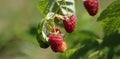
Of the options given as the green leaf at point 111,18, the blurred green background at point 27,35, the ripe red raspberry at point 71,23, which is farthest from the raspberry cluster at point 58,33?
the blurred green background at point 27,35

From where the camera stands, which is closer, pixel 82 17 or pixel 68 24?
pixel 68 24

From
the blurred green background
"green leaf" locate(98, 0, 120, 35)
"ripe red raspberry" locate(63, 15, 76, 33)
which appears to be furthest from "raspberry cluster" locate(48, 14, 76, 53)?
the blurred green background

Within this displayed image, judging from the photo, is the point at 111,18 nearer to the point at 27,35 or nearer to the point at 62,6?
the point at 62,6

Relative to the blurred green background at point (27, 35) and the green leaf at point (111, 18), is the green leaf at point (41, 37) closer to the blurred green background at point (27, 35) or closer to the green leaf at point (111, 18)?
the green leaf at point (111, 18)

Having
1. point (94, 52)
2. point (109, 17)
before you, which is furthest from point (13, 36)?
point (109, 17)

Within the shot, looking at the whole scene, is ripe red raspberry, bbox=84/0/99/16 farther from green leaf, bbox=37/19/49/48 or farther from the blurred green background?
the blurred green background

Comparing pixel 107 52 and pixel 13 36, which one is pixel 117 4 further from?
pixel 13 36

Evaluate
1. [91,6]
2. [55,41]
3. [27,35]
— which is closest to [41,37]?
[55,41]
